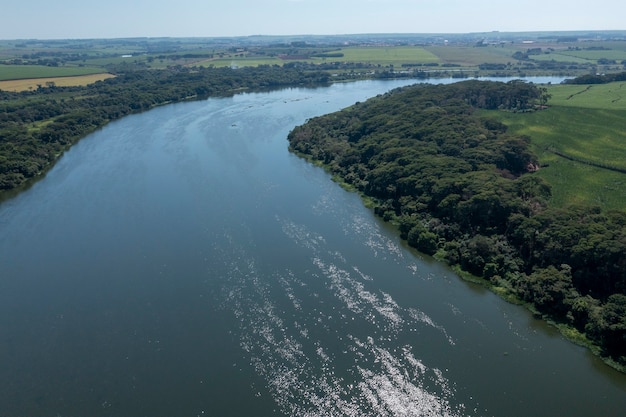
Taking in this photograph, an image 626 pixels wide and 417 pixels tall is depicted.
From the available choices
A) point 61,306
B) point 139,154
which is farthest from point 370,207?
point 139,154

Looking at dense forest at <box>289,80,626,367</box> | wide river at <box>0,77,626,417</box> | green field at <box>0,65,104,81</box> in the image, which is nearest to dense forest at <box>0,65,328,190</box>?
green field at <box>0,65,104,81</box>

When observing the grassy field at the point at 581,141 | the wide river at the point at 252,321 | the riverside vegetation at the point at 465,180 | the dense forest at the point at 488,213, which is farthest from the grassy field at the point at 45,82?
the grassy field at the point at 581,141

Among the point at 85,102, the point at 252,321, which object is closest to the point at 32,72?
the point at 85,102

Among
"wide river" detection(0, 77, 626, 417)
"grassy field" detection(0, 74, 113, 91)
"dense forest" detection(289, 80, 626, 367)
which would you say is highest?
"grassy field" detection(0, 74, 113, 91)

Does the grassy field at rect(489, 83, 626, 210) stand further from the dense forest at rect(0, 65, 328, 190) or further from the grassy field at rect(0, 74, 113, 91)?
the grassy field at rect(0, 74, 113, 91)

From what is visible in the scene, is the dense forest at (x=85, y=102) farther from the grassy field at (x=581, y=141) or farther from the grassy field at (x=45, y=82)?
the grassy field at (x=581, y=141)

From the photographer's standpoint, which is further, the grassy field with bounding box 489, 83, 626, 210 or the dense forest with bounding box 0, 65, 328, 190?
the dense forest with bounding box 0, 65, 328, 190
